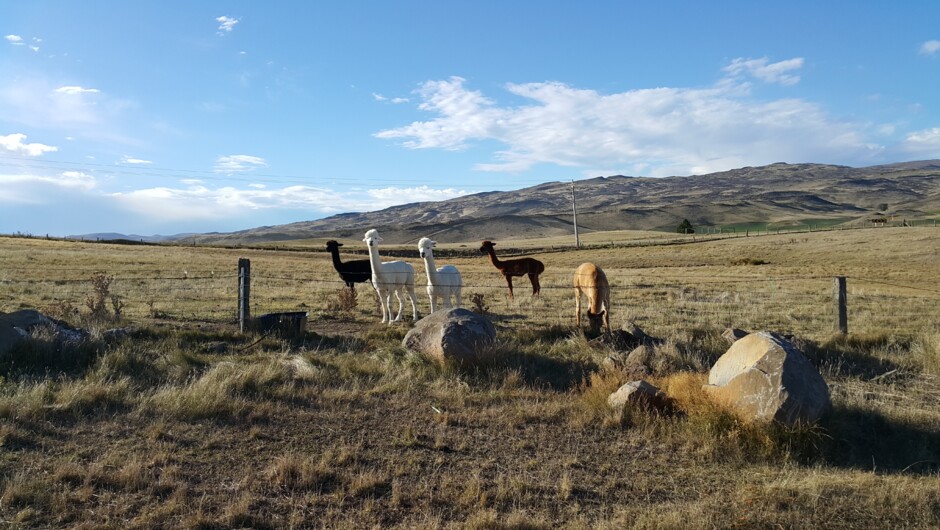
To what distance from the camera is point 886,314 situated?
15.1m

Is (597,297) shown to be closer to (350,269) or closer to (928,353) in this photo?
(928,353)

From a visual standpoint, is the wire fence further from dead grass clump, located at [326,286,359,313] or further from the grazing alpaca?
the grazing alpaca

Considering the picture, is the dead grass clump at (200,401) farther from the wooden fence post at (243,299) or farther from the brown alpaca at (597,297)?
the brown alpaca at (597,297)

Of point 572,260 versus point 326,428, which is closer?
point 326,428

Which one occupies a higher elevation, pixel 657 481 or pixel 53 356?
pixel 53 356

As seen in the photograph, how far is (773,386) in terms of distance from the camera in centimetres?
645

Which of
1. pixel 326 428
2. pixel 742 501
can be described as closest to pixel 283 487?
pixel 326 428

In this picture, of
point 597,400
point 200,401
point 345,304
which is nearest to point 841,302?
point 597,400

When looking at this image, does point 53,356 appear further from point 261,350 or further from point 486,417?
point 486,417

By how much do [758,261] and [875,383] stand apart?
3446 cm

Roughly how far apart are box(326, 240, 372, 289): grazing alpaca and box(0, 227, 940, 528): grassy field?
5.21 m

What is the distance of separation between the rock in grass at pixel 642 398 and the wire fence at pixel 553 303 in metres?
5.37

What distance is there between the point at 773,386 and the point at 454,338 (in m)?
4.26

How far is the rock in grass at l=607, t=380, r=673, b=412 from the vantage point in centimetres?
712
